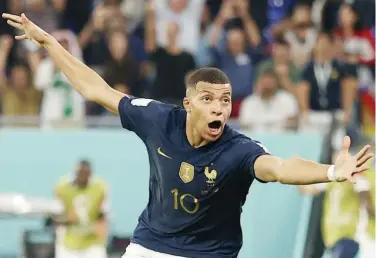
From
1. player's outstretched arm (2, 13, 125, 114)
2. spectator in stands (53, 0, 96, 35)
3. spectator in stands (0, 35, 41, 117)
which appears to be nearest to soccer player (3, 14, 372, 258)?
player's outstretched arm (2, 13, 125, 114)

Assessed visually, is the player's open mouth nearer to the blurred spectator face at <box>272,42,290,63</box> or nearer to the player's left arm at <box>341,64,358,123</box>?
the player's left arm at <box>341,64,358,123</box>

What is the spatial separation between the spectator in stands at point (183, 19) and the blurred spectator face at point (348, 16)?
1.81 metres

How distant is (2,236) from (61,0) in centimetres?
310

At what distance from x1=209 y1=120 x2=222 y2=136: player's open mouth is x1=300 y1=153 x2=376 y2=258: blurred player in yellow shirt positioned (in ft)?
13.7

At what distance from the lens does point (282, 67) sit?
13148 mm

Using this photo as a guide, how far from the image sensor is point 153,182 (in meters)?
7.13

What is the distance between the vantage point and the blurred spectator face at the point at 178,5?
1374cm

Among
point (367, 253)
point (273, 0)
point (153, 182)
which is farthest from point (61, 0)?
point (153, 182)

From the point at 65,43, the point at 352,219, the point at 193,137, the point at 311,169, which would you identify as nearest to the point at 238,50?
the point at 65,43

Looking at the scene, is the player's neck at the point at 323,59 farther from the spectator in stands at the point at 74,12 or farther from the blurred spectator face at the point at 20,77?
the blurred spectator face at the point at 20,77

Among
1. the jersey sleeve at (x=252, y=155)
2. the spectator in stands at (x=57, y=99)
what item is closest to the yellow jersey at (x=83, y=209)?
the spectator in stands at (x=57, y=99)

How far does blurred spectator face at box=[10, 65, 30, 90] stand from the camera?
13.8 m

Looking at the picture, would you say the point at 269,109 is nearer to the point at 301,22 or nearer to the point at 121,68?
the point at 301,22

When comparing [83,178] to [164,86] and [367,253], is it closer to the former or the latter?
[164,86]
